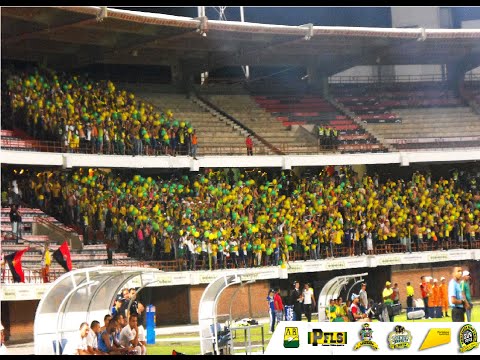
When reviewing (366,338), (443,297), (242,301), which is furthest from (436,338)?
(242,301)

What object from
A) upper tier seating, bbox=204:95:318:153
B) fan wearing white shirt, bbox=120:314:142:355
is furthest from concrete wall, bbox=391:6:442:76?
fan wearing white shirt, bbox=120:314:142:355

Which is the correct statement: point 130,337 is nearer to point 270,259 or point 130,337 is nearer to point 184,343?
point 184,343

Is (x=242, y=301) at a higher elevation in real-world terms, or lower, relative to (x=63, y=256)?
lower

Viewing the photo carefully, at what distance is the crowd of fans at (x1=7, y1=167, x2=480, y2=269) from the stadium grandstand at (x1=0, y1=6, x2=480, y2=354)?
0.07 m

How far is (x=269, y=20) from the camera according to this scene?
47.9m

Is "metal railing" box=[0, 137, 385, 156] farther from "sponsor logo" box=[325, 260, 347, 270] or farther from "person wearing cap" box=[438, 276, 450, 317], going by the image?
"person wearing cap" box=[438, 276, 450, 317]

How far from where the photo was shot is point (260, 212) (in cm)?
3894

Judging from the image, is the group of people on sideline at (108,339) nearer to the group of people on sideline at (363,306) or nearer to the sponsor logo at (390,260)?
the group of people on sideline at (363,306)

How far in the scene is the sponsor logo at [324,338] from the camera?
19922 millimetres

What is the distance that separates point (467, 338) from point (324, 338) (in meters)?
2.74

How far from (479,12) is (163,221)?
21.6m

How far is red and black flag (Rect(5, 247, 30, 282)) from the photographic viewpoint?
2825cm

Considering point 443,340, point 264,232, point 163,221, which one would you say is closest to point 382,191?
point 264,232

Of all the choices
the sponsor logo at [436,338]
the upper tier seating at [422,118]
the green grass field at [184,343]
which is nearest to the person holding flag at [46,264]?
the green grass field at [184,343]
